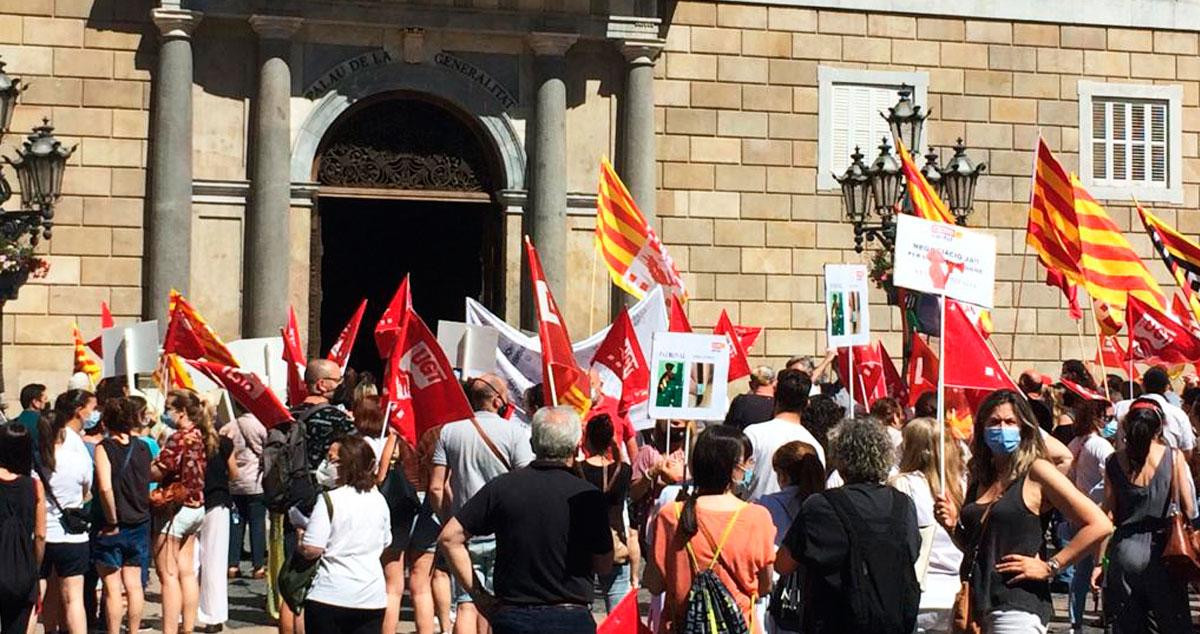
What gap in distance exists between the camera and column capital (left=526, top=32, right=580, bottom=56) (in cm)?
2097

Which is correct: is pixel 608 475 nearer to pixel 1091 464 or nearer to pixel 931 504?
pixel 931 504

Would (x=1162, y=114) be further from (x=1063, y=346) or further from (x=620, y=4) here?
(x=620, y=4)

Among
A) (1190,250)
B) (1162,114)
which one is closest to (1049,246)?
(1190,250)

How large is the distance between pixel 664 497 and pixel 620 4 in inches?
460

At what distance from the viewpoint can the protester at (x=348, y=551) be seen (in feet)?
30.6

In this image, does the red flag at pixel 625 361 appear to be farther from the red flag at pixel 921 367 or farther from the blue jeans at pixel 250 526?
the blue jeans at pixel 250 526

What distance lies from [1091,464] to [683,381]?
3.98 metres

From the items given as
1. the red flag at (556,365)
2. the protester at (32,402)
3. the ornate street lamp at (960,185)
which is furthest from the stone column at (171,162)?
the red flag at (556,365)

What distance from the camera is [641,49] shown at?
70.0 ft

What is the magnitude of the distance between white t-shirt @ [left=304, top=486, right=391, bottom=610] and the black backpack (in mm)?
2863

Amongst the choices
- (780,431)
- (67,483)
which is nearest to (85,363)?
(67,483)

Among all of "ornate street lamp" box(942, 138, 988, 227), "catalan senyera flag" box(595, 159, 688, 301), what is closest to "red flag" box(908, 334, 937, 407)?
"catalan senyera flag" box(595, 159, 688, 301)

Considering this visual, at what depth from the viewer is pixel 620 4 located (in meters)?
21.2

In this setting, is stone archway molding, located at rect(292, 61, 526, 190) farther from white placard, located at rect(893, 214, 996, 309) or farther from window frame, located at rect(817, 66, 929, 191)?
white placard, located at rect(893, 214, 996, 309)
